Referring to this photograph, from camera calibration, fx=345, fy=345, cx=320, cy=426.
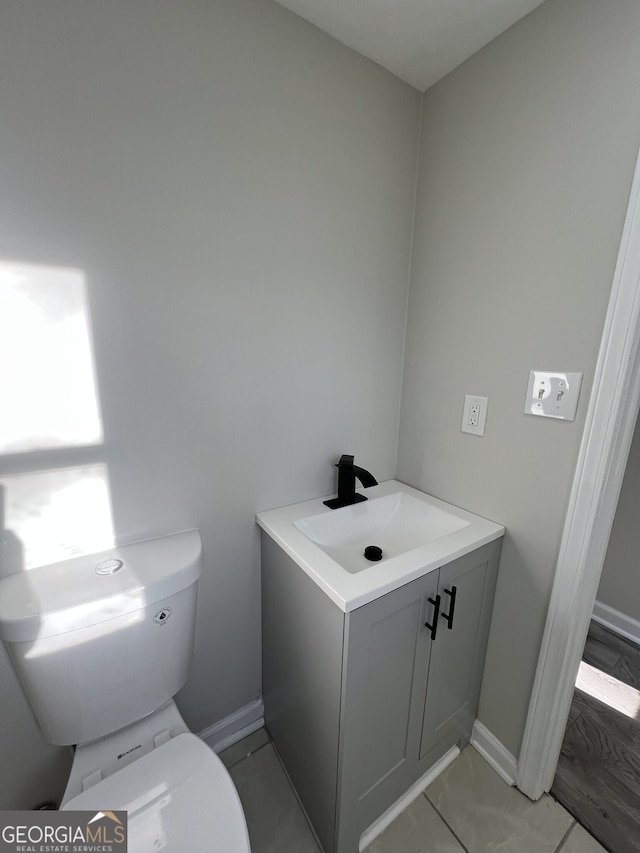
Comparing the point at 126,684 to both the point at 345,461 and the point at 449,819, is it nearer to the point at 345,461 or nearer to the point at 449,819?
the point at 345,461

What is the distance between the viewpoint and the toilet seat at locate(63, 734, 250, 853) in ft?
2.24

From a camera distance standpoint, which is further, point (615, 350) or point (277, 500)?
point (277, 500)

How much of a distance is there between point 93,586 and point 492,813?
142 centimetres

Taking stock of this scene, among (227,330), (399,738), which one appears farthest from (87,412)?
(399,738)

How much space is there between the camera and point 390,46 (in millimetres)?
1090

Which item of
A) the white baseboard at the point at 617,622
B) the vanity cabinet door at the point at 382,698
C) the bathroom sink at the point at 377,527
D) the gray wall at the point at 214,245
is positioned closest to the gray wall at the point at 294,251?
the gray wall at the point at 214,245

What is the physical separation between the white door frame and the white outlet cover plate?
0.05 m

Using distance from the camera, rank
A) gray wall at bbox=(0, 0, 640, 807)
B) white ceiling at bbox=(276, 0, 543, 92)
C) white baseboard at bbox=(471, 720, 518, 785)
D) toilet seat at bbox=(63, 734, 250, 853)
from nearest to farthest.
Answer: toilet seat at bbox=(63, 734, 250, 853)
gray wall at bbox=(0, 0, 640, 807)
white ceiling at bbox=(276, 0, 543, 92)
white baseboard at bbox=(471, 720, 518, 785)

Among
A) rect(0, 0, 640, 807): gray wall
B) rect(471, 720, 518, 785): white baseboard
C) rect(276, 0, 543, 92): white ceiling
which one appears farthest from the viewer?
rect(471, 720, 518, 785): white baseboard

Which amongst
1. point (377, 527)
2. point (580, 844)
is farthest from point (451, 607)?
point (580, 844)

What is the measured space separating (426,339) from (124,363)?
3.44 ft

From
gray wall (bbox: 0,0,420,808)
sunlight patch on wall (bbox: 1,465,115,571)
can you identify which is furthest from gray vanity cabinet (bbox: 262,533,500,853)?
sunlight patch on wall (bbox: 1,465,115,571)

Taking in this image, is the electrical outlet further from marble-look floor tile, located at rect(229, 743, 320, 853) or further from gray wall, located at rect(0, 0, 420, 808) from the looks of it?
marble-look floor tile, located at rect(229, 743, 320, 853)

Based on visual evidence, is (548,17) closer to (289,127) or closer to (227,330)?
(289,127)
